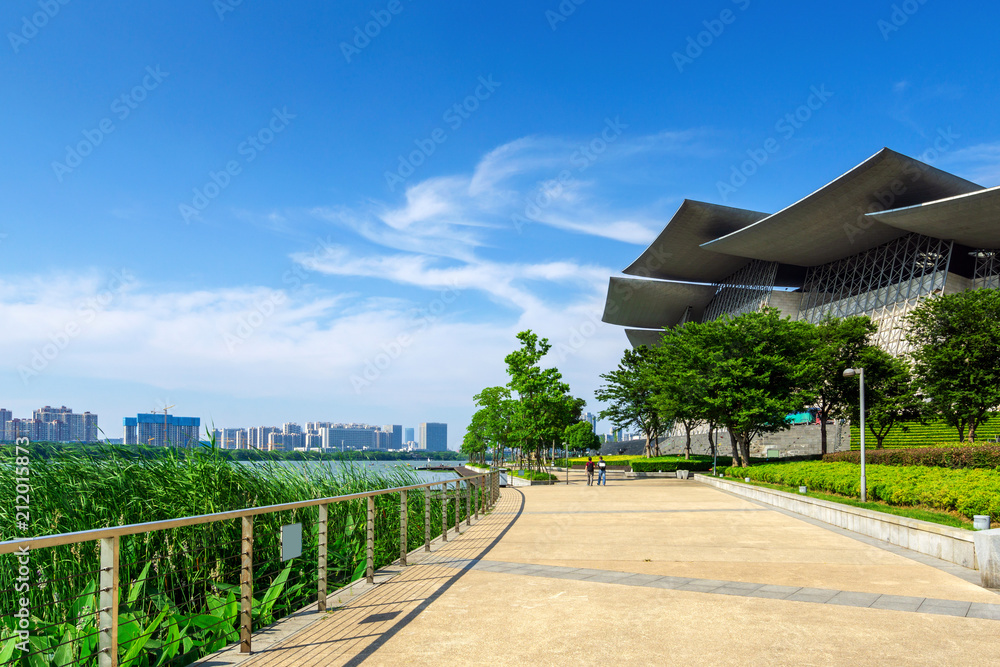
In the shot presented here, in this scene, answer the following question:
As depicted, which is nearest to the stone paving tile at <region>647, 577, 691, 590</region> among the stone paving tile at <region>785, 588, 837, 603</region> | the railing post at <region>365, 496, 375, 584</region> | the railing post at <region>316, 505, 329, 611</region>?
the stone paving tile at <region>785, 588, 837, 603</region>

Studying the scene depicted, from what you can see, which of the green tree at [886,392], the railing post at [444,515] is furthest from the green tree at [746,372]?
the railing post at [444,515]

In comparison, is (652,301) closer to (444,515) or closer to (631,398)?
(631,398)

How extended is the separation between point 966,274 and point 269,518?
173 feet

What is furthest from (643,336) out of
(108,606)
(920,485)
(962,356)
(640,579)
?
(108,606)

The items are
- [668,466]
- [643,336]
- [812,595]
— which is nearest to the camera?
[812,595]

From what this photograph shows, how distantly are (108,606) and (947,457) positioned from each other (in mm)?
21109

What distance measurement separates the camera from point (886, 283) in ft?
165

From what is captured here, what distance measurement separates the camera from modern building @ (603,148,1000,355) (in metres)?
42.2

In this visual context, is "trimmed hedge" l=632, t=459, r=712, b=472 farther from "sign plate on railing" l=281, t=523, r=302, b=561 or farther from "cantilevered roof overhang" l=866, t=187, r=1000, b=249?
"sign plate on railing" l=281, t=523, r=302, b=561

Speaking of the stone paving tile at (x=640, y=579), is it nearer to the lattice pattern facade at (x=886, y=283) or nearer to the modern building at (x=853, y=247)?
the modern building at (x=853, y=247)

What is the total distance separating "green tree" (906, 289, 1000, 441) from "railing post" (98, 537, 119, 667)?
3162 centimetres

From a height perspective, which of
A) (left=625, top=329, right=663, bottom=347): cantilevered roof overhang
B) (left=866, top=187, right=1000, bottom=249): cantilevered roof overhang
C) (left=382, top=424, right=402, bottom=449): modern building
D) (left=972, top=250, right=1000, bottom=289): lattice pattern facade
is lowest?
(left=382, top=424, right=402, bottom=449): modern building

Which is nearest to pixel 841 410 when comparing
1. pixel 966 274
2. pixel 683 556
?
pixel 966 274

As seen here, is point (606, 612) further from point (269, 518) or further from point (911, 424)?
point (911, 424)
